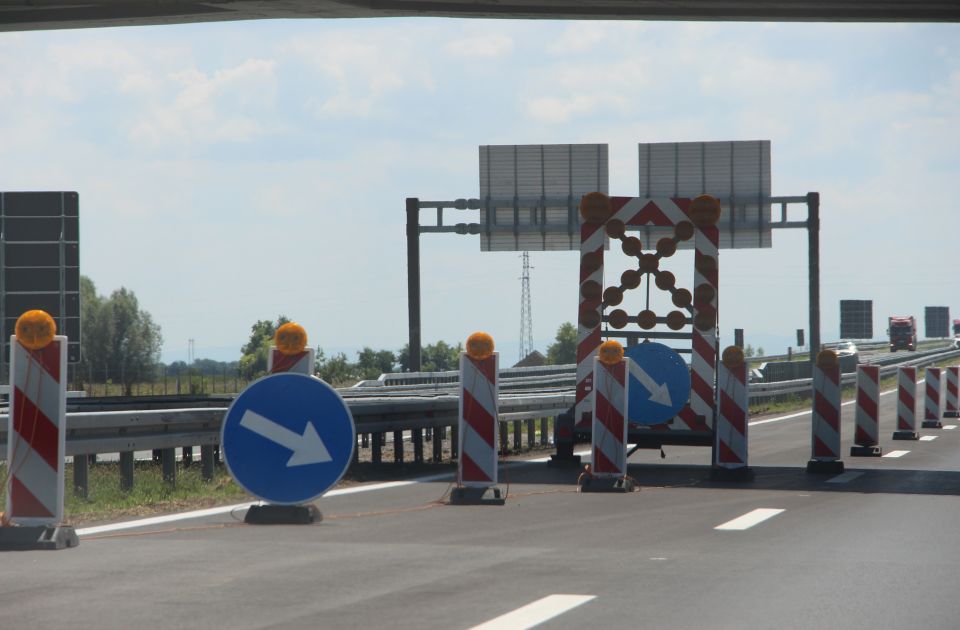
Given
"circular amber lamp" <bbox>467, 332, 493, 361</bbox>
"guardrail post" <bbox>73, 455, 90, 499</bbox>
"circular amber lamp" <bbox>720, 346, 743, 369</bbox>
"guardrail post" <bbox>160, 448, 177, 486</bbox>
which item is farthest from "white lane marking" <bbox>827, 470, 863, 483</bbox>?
"guardrail post" <bbox>73, 455, 90, 499</bbox>

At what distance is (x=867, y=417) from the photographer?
65.4 feet

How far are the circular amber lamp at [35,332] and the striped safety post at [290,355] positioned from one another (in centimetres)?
173

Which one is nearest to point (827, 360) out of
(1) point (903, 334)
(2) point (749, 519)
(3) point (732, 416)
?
(3) point (732, 416)

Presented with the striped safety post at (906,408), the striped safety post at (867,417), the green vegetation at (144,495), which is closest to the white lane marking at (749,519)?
the green vegetation at (144,495)

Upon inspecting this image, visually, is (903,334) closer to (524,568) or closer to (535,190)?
(535,190)

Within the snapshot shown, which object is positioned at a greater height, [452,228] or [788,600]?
[452,228]

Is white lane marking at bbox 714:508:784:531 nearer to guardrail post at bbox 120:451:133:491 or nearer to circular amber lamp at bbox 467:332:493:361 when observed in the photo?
circular amber lamp at bbox 467:332:493:361

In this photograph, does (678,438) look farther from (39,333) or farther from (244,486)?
(39,333)

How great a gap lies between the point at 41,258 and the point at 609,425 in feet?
59.1

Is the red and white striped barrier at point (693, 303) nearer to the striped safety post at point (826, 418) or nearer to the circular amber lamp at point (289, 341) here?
the striped safety post at point (826, 418)

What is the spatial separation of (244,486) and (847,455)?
40.0 ft

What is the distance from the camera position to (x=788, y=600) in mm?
6805

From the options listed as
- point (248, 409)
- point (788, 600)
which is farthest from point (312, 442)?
point (788, 600)

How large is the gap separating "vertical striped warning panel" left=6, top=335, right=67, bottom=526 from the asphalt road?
1.11 ft
